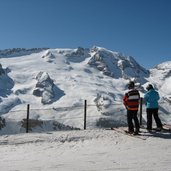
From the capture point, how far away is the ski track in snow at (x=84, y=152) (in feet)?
34.9

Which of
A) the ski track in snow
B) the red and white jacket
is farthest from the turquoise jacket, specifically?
the ski track in snow

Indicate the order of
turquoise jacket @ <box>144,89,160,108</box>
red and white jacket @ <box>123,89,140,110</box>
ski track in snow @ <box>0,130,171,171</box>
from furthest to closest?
turquoise jacket @ <box>144,89,160,108</box> → red and white jacket @ <box>123,89,140,110</box> → ski track in snow @ <box>0,130,171,171</box>

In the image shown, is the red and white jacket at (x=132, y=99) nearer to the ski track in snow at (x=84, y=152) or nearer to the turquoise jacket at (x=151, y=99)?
the turquoise jacket at (x=151, y=99)

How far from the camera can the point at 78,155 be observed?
39.8ft

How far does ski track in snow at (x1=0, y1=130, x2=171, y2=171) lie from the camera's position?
10.6 m

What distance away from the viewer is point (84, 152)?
1259 cm

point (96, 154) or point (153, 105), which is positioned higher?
point (153, 105)

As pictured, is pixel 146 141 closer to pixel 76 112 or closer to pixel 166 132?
pixel 166 132

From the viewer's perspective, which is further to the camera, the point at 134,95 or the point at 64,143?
the point at 134,95

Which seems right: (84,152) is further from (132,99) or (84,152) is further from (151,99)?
(151,99)

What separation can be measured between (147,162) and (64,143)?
13.6 feet

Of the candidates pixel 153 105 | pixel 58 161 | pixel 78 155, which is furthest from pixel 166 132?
pixel 58 161

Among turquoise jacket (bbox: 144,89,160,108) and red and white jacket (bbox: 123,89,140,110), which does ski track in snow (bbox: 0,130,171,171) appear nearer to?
red and white jacket (bbox: 123,89,140,110)

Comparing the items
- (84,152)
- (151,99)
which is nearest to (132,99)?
(151,99)
